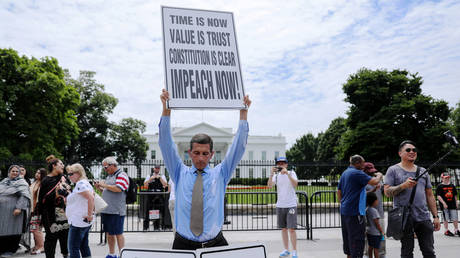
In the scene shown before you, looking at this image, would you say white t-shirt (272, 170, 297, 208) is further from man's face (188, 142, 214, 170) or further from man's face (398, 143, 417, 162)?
man's face (188, 142, 214, 170)

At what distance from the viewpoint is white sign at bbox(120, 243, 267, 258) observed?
64.7 inches

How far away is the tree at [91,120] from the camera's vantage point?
41.6m

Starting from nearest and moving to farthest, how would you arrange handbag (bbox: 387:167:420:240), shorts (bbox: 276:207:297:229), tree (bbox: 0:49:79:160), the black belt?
the black belt < handbag (bbox: 387:167:420:240) < shorts (bbox: 276:207:297:229) < tree (bbox: 0:49:79:160)

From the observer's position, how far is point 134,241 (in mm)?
8562

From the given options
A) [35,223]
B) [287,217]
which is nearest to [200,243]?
[287,217]

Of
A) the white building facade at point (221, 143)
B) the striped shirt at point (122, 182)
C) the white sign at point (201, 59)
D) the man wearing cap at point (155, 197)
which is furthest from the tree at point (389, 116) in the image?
the white building facade at point (221, 143)

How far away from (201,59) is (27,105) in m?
25.9

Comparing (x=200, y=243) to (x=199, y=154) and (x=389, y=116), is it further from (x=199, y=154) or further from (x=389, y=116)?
(x=389, y=116)

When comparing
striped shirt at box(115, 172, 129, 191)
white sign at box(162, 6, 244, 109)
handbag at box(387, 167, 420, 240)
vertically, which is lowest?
handbag at box(387, 167, 420, 240)

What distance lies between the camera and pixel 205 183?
2.18m

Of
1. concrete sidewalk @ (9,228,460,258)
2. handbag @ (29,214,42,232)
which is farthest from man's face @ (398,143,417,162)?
handbag @ (29,214,42,232)

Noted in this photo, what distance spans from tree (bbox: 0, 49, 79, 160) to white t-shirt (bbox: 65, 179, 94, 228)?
20.5m

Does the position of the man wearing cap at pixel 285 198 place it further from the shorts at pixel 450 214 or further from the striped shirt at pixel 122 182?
the shorts at pixel 450 214

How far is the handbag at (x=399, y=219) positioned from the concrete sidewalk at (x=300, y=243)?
8.10ft
